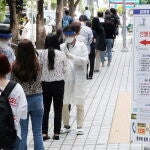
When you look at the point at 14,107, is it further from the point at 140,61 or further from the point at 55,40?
the point at 55,40

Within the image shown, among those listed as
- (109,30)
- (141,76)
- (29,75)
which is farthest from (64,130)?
(109,30)

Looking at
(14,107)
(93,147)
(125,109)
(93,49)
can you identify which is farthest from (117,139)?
(93,49)

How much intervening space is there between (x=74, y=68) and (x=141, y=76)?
298 centimetres

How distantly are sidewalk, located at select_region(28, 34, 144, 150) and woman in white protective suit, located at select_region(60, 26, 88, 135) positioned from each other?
1.32 ft

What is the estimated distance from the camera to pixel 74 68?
9.48 m

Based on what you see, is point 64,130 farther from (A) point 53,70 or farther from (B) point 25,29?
(B) point 25,29

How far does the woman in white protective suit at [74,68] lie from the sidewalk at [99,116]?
0.40 meters

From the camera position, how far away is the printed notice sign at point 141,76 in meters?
6.51

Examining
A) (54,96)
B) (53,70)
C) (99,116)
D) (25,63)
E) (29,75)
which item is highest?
(25,63)

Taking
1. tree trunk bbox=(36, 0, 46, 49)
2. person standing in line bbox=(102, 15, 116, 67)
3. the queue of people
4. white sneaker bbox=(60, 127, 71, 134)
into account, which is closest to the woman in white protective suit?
the queue of people

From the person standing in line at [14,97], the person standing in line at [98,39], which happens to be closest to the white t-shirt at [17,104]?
the person standing in line at [14,97]

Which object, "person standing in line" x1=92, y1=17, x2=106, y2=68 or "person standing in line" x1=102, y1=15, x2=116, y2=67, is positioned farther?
"person standing in line" x1=102, y1=15, x2=116, y2=67

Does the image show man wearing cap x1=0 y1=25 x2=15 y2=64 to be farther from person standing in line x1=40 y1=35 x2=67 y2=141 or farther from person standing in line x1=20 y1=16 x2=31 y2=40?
person standing in line x1=20 y1=16 x2=31 y2=40

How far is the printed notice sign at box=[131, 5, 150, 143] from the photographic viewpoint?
651cm
